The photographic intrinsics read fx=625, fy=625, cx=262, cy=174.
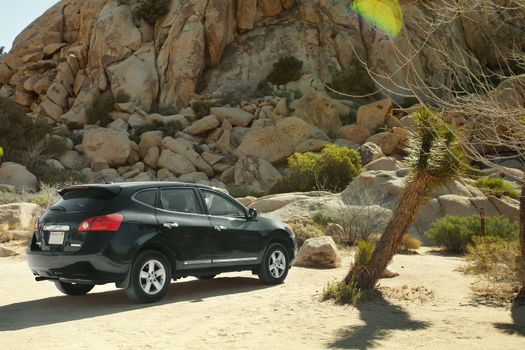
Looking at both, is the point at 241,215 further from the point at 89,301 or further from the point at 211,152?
the point at 211,152

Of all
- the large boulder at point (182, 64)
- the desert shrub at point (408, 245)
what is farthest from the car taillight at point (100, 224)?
the large boulder at point (182, 64)

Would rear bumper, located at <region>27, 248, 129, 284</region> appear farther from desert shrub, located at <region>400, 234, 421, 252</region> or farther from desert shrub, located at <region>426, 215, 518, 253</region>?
desert shrub, located at <region>426, 215, 518, 253</region>

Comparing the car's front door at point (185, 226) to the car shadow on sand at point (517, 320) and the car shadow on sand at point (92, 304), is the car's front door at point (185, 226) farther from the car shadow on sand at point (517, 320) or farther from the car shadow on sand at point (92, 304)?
the car shadow on sand at point (517, 320)

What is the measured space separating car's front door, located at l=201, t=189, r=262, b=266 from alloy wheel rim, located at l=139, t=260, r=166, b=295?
3.32 ft

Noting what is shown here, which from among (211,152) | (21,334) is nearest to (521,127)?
(21,334)

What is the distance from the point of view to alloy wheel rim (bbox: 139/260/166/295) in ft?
27.0

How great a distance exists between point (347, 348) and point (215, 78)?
37183 millimetres

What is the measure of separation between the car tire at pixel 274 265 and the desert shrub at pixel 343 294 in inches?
57.2

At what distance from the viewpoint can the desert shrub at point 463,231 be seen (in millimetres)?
14938

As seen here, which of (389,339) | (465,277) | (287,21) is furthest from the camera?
(287,21)

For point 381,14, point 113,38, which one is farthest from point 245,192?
point 381,14

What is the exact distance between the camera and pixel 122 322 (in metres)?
7.15

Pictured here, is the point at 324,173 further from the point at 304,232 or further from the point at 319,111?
the point at 319,111

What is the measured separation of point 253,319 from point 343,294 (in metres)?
→ 1.66
